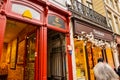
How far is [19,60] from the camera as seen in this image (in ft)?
23.6

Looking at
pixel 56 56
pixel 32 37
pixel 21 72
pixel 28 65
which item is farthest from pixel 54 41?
pixel 21 72

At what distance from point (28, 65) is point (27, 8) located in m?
2.72

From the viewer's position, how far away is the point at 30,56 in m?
6.21

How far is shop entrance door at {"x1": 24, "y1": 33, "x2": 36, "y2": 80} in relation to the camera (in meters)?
5.89

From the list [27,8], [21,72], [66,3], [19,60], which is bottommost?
[21,72]

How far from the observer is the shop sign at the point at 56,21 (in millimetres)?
5648

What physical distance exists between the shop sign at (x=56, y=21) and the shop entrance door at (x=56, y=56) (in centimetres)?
55

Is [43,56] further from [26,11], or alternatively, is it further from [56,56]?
[56,56]

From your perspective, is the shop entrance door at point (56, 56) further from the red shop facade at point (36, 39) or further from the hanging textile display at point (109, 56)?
the hanging textile display at point (109, 56)

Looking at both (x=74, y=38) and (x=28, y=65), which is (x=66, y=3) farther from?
(x=28, y=65)

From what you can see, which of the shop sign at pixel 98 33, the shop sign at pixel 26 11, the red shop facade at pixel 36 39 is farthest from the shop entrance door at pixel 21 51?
the shop sign at pixel 98 33

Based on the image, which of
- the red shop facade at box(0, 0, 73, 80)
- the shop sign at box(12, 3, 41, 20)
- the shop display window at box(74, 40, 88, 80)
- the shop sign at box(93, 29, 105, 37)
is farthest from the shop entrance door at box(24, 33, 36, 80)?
the shop sign at box(93, 29, 105, 37)

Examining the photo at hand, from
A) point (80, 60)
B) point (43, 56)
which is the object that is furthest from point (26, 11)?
point (80, 60)

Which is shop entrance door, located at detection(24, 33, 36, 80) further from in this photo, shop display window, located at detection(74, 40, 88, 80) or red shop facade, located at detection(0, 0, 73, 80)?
shop display window, located at detection(74, 40, 88, 80)
